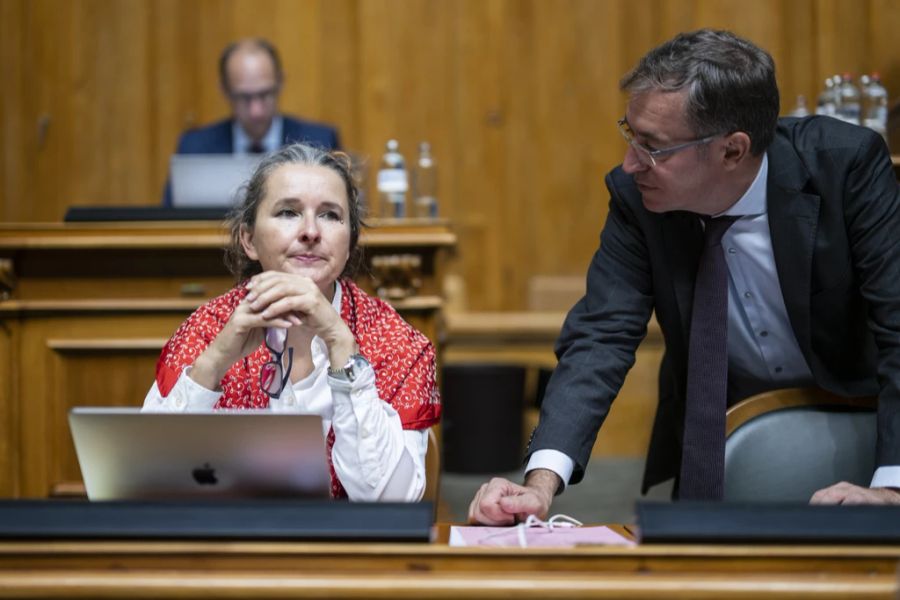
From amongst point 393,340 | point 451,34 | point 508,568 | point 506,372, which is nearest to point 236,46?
point 451,34

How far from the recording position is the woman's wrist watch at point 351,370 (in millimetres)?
1439

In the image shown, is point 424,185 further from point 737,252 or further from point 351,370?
point 351,370

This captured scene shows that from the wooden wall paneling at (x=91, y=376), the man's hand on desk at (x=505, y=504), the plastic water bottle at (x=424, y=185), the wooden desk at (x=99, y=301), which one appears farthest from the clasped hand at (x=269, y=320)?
the plastic water bottle at (x=424, y=185)

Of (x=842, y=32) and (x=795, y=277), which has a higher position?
(x=842, y=32)

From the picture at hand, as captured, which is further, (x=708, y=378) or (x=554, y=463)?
(x=708, y=378)

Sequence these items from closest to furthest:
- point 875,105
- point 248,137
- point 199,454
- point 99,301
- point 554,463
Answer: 1. point 199,454
2. point 554,463
3. point 99,301
4. point 875,105
5. point 248,137

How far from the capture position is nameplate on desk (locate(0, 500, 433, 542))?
1022 mm

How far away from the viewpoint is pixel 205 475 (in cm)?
116

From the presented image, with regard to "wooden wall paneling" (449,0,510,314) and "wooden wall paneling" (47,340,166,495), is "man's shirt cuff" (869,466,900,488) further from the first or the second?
"wooden wall paneling" (449,0,510,314)

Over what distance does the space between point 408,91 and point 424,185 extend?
613 mm

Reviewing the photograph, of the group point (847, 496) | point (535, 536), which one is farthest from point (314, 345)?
point (847, 496)

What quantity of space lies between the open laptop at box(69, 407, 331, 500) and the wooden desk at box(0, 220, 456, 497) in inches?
66.4

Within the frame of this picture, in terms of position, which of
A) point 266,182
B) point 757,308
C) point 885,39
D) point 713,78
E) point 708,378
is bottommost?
point 708,378

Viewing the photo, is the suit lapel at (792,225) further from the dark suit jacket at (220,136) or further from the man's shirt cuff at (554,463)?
the dark suit jacket at (220,136)
